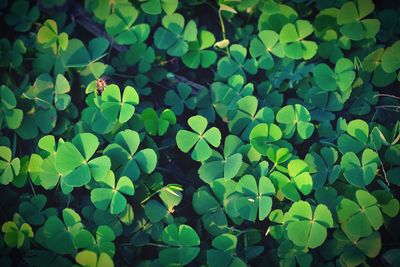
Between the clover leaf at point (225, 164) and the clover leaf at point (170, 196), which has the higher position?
the clover leaf at point (225, 164)

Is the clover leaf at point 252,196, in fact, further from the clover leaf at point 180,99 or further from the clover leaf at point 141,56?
the clover leaf at point 141,56

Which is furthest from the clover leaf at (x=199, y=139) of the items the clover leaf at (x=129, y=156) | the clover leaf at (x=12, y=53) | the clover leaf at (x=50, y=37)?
the clover leaf at (x=12, y=53)

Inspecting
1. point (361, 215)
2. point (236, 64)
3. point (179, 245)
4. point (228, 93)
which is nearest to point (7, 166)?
point (179, 245)

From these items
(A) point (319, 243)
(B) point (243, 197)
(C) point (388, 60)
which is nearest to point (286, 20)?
(C) point (388, 60)

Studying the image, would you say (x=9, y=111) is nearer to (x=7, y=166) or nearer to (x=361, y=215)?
(x=7, y=166)

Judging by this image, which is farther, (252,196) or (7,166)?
(7,166)

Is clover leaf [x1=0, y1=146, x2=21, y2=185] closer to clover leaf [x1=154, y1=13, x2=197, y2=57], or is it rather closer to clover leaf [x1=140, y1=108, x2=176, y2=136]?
clover leaf [x1=140, y1=108, x2=176, y2=136]

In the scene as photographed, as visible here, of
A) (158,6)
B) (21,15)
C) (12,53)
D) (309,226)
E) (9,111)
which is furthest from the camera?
(21,15)
